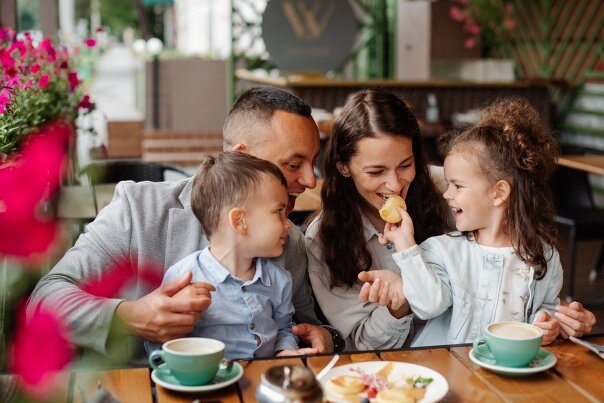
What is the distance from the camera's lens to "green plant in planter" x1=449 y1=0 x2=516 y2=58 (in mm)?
9531

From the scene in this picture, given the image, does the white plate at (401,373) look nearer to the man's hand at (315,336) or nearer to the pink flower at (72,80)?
the man's hand at (315,336)

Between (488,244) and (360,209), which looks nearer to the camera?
(488,244)

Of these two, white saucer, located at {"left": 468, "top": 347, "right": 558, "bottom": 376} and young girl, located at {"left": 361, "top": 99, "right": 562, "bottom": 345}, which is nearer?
white saucer, located at {"left": 468, "top": 347, "right": 558, "bottom": 376}

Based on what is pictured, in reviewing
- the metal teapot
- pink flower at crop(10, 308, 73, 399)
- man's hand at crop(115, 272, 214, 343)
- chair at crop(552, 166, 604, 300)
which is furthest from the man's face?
chair at crop(552, 166, 604, 300)

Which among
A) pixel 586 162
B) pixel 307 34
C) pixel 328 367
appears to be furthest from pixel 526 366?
pixel 307 34

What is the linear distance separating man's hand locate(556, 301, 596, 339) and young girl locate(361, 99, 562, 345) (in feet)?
0.68

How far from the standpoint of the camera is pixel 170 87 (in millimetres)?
11680

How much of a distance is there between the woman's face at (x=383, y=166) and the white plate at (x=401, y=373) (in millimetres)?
728

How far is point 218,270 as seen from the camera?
1.85 meters

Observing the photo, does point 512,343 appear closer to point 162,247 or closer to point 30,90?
point 162,247

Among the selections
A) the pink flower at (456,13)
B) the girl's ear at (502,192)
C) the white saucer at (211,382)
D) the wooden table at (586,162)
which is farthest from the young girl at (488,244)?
the pink flower at (456,13)

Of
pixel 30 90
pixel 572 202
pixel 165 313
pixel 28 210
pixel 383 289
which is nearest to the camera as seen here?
pixel 28 210

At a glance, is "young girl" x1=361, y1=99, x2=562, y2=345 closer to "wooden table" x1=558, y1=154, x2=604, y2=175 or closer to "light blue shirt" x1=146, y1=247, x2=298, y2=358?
"light blue shirt" x1=146, y1=247, x2=298, y2=358

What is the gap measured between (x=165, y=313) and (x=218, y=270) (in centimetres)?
21
